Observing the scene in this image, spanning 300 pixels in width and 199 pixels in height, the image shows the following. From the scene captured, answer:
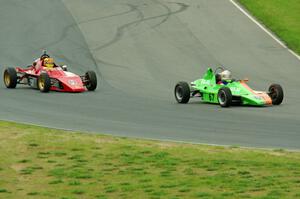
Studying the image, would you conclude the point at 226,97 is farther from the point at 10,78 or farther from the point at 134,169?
the point at 134,169

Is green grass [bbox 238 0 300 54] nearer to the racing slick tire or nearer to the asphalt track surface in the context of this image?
the asphalt track surface

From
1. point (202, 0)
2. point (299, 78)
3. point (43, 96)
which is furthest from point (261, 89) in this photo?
point (202, 0)

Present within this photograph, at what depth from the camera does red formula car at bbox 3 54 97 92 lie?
30.4 m

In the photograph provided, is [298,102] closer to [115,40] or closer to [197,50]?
[197,50]

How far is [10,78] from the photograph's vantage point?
31.5 metres

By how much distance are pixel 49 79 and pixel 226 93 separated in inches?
271

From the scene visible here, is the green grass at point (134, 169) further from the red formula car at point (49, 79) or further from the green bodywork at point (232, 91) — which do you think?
the red formula car at point (49, 79)

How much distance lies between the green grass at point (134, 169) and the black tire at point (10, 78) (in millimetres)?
11631

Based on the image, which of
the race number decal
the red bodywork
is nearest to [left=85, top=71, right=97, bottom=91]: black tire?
the red bodywork

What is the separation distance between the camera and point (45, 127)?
21969 mm

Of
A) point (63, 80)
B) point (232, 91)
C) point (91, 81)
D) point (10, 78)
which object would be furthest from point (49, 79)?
point (232, 91)

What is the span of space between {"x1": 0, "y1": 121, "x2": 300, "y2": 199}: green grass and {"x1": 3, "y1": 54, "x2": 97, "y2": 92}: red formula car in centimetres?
1033

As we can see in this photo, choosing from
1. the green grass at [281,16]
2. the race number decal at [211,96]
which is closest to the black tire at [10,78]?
the race number decal at [211,96]

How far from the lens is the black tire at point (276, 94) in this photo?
2705 centimetres
